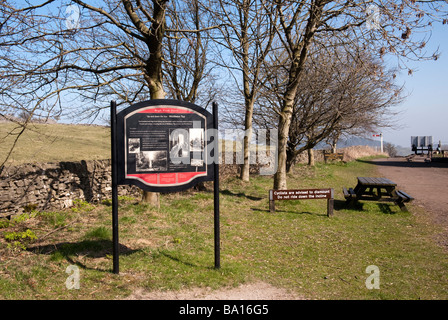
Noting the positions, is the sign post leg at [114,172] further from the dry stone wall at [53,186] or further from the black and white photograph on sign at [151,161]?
the dry stone wall at [53,186]

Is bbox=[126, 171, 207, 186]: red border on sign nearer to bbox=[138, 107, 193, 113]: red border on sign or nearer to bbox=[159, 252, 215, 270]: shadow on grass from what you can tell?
bbox=[138, 107, 193, 113]: red border on sign

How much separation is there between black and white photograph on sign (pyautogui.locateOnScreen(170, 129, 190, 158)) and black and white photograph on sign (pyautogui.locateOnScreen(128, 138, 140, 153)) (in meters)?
0.51

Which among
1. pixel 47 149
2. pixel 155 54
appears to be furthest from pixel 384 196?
pixel 47 149

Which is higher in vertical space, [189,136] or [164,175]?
[189,136]

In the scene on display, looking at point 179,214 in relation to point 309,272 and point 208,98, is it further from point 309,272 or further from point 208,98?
point 208,98

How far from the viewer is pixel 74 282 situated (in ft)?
16.0

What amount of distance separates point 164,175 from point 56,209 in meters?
5.44

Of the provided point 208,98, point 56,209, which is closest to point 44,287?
point 56,209

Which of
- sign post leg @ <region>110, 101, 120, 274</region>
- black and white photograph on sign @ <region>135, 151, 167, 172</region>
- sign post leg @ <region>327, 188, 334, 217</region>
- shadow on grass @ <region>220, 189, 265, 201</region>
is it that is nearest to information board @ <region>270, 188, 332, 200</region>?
sign post leg @ <region>327, 188, 334, 217</region>

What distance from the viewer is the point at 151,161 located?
17.6 ft

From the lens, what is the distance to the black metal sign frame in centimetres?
522

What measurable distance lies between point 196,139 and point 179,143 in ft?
0.94

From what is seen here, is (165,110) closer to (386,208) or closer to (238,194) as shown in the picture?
(238,194)
